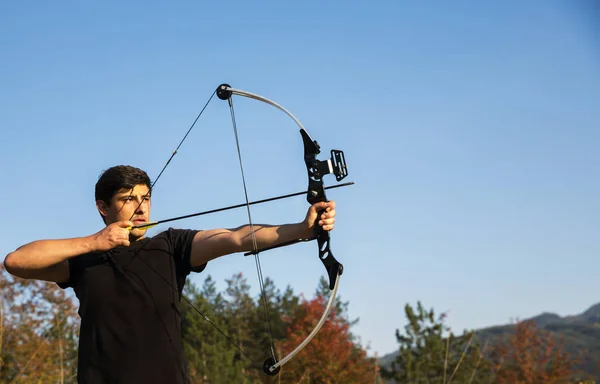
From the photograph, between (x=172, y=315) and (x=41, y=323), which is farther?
(x=41, y=323)

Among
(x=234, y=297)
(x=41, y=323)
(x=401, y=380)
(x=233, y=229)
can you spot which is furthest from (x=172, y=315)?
(x=234, y=297)

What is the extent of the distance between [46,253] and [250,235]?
29.1 inches

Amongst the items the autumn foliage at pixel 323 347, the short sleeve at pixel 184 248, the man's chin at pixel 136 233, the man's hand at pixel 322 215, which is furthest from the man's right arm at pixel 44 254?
the autumn foliage at pixel 323 347

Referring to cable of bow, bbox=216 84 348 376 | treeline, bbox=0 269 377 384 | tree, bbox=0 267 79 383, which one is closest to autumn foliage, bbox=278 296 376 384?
treeline, bbox=0 269 377 384

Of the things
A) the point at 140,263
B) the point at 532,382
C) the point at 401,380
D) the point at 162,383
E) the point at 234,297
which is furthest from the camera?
the point at 234,297

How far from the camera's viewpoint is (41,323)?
27.1ft

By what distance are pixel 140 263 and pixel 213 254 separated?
0.27m

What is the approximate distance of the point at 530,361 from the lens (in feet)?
90.8

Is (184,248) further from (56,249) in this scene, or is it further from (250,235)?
(56,249)

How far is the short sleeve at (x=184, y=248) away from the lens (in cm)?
282

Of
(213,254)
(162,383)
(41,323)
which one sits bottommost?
(162,383)

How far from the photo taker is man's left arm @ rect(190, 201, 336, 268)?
109 inches

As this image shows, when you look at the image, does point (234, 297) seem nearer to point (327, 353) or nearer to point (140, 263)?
point (327, 353)

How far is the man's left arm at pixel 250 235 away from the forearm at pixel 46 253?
401mm
